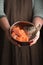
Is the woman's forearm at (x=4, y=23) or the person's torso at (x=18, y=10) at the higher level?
the person's torso at (x=18, y=10)

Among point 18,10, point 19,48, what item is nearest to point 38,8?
point 18,10

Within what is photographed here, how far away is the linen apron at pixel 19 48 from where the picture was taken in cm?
88

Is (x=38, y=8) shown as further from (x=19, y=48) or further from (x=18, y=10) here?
(x=19, y=48)

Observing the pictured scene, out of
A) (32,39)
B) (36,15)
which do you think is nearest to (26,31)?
(32,39)

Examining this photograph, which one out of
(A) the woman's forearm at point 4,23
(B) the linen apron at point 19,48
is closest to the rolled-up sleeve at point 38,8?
(B) the linen apron at point 19,48

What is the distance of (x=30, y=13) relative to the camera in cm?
90

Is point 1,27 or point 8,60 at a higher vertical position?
point 1,27

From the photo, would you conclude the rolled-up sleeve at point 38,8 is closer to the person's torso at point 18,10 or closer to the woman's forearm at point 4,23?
A: the person's torso at point 18,10

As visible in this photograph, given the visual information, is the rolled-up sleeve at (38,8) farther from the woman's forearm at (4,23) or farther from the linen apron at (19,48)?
the woman's forearm at (4,23)

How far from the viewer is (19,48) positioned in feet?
2.89

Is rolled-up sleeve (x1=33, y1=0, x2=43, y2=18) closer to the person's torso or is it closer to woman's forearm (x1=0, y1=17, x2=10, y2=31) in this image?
the person's torso

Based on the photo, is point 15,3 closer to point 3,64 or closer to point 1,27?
point 1,27

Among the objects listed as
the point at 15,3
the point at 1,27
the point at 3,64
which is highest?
the point at 15,3

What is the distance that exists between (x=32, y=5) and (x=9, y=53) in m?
0.27
